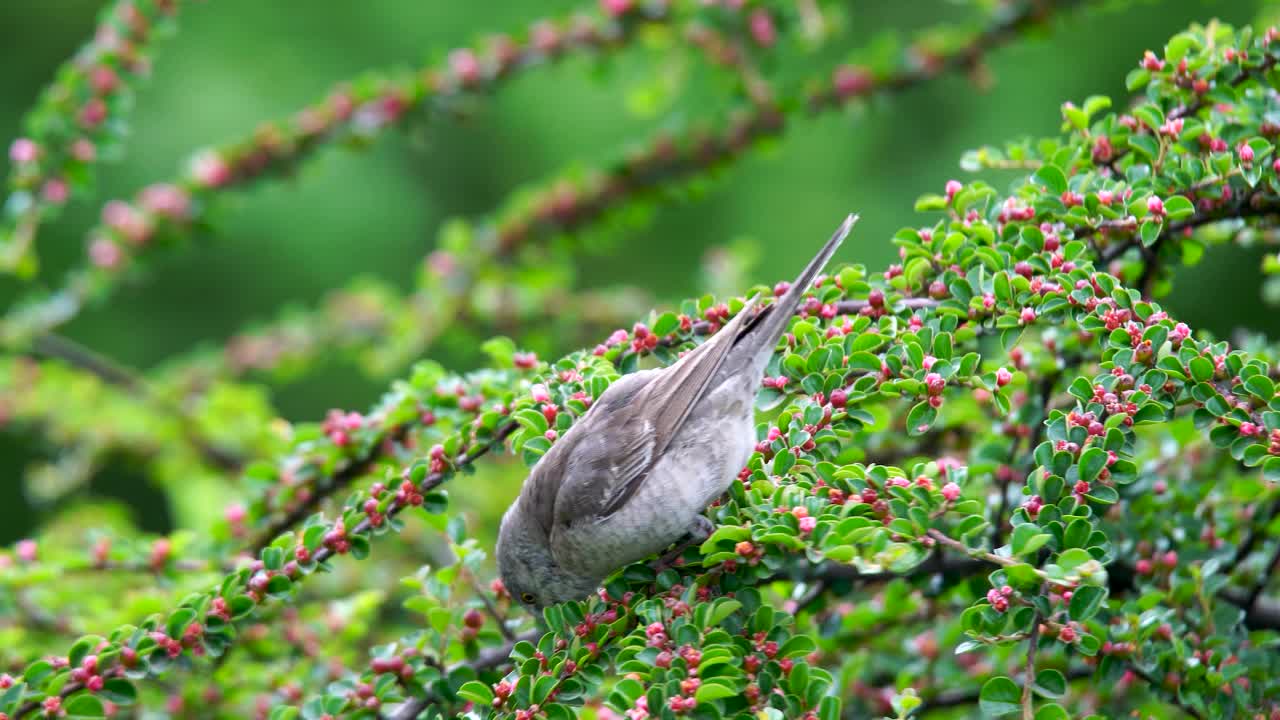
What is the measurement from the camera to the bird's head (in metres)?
2.22

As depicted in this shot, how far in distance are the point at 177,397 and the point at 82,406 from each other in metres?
0.32

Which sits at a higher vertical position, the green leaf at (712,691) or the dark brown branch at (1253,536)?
the green leaf at (712,691)

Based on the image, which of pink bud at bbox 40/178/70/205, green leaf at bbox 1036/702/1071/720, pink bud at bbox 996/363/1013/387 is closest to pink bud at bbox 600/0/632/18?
pink bud at bbox 40/178/70/205

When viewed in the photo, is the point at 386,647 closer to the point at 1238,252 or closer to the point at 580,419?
the point at 580,419

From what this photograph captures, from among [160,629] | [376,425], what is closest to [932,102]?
[376,425]

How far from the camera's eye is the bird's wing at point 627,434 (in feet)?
6.97

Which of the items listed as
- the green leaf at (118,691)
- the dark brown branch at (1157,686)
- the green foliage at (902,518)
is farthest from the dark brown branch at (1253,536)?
the green leaf at (118,691)

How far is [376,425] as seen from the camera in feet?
7.95

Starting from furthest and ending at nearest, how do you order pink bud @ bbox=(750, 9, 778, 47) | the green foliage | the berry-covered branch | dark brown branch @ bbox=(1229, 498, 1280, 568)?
pink bud @ bbox=(750, 9, 778, 47) < the berry-covered branch < dark brown branch @ bbox=(1229, 498, 1280, 568) < the green foliage

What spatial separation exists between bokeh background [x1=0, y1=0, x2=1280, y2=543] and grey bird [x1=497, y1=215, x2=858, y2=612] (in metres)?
4.51

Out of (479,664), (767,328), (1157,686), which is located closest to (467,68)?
(767,328)

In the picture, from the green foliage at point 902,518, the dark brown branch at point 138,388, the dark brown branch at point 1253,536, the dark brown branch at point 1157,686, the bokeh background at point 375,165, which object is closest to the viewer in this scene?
the green foliage at point 902,518

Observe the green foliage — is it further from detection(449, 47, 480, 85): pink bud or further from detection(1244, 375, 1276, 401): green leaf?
detection(449, 47, 480, 85): pink bud

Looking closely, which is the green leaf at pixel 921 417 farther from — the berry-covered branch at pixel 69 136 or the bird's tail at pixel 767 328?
the berry-covered branch at pixel 69 136
